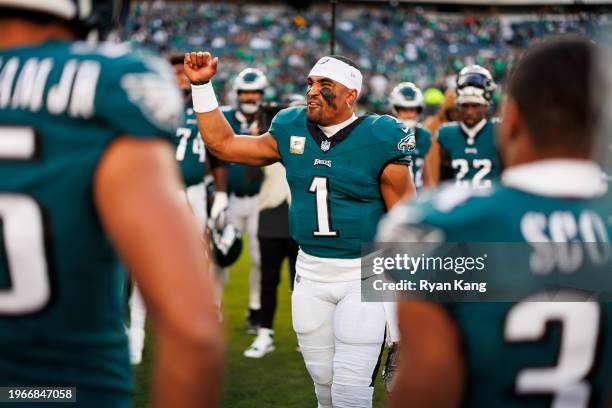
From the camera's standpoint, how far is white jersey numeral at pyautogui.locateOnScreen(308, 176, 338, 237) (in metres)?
4.01

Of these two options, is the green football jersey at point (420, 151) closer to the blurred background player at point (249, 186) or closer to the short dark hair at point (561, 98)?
the blurred background player at point (249, 186)

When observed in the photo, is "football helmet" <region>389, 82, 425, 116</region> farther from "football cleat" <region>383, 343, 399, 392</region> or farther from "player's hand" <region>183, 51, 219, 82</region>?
"player's hand" <region>183, 51, 219, 82</region>

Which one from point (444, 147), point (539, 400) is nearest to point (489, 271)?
point (539, 400)

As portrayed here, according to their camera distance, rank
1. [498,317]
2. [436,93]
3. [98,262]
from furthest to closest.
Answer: [436,93] < [498,317] < [98,262]

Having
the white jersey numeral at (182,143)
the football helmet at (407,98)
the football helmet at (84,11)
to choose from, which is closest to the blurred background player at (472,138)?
the football helmet at (407,98)

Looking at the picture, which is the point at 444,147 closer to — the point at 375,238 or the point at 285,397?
the point at 285,397

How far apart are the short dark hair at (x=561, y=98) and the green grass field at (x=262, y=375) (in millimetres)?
3631

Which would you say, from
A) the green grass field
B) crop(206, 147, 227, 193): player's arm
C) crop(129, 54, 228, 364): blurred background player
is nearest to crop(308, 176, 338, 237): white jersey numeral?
the green grass field

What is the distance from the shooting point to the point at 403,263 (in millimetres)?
1609

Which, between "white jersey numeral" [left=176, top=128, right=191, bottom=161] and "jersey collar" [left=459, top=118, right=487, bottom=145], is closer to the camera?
"white jersey numeral" [left=176, top=128, right=191, bottom=161]

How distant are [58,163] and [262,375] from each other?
184 inches

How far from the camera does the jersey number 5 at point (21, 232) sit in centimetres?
134

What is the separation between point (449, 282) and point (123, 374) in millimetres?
652

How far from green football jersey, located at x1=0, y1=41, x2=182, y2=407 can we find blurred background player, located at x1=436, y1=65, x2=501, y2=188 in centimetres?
576
